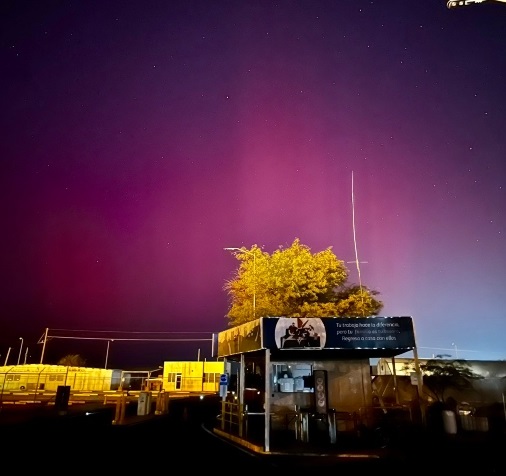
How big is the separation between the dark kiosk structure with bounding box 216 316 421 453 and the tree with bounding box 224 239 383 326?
12.1 meters

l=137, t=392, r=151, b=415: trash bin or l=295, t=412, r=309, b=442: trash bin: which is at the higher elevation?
l=137, t=392, r=151, b=415: trash bin

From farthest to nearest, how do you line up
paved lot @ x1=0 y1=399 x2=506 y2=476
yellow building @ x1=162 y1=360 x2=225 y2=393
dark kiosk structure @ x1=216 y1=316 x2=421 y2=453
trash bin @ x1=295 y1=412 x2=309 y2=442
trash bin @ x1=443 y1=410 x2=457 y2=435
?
yellow building @ x1=162 y1=360 x2=225 y2=393 < trash bin @ x1=443 y1=410 x2=457 y2=435 < trash bin @ x1=295 y1=412 x2=309 y2=442 < dark kiosk structure @ x1=216 y1=316 x2=421 y2=453 < paved lot @ x1=0 y1=399 x2=506 y2=476

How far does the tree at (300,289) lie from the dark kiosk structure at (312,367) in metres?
12.1

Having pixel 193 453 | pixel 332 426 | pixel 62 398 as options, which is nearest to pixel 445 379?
pixel 332 426

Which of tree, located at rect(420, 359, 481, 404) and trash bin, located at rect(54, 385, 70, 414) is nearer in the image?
trash bin, located at rect(54, 385, 70, 414)

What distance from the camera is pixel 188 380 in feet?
191

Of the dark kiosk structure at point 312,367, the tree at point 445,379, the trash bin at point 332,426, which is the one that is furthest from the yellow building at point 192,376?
the trash bin at point 332,426

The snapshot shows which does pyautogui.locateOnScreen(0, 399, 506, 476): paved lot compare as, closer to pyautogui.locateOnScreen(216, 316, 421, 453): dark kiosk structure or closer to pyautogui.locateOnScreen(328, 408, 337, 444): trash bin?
pyautogui.locateOnScreen(328, 408, 337, 444): trash bin

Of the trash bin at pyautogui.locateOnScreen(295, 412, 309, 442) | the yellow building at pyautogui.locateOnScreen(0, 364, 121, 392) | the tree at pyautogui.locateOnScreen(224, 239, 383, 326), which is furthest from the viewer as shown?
the yellow building at pyautogui.locateOnScreen(0, 364, 121, 392)

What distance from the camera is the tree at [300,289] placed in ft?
105

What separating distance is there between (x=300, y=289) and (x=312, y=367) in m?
14.8

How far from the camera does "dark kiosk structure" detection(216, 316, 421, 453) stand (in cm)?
1352

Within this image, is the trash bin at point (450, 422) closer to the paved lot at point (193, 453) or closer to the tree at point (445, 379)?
the paved lot at point (193, 453)

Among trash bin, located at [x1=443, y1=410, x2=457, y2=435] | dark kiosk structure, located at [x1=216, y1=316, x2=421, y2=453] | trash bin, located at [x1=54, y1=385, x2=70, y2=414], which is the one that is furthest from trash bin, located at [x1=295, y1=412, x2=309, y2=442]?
trash bin, located at [x1=54, y1=385, x2=70, y2=414]
